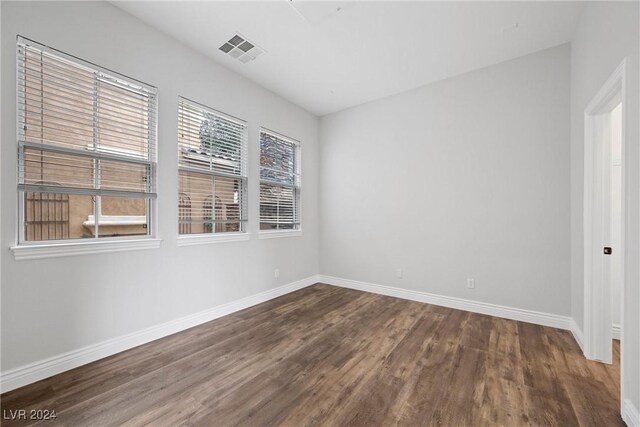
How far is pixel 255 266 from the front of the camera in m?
3.63

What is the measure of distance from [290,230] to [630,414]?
3658 millimetres

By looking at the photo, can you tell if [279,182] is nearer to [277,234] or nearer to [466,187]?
[277,234]

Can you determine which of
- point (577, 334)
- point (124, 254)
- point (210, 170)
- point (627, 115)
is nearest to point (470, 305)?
point (577, 334)

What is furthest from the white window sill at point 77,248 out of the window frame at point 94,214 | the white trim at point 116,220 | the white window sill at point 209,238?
the white window sill at point 209,238

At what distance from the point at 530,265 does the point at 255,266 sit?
336 centimetres

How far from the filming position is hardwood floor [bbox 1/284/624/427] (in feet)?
5.25

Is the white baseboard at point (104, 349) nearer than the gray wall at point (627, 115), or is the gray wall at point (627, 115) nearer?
the gray wall at point (627, 115)

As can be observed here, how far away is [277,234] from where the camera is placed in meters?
3.98

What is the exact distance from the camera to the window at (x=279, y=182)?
3.88 metres

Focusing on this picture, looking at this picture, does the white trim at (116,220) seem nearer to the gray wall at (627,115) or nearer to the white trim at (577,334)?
the gray wall at (627,115)

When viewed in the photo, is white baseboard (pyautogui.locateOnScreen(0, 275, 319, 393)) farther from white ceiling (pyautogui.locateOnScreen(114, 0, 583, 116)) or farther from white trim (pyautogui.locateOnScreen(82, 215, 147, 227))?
white ceiling (pyautogui.locateOnScreen(114, 0, 583, 116))

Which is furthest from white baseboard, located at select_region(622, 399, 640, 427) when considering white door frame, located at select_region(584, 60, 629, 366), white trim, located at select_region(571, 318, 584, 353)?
white trim, located at select_region(571, 318, 584, 353)

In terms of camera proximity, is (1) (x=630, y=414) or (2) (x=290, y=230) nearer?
(1) (x=630, y=414)

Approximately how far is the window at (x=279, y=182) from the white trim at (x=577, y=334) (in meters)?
3.58
